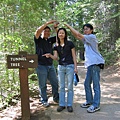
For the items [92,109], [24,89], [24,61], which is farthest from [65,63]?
[92,109]

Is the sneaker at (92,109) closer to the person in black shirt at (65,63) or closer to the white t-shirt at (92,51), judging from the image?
the person in black shirt at (65,63)

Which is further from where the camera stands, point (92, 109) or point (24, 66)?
point (92, 109)

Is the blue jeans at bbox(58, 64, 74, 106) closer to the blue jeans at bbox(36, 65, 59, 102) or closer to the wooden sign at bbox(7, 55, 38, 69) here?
the blue jeans at bbox(36, 65, 59, 102)

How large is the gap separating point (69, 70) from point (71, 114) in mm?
872

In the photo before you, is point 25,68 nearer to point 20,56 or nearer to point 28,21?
point 20,56

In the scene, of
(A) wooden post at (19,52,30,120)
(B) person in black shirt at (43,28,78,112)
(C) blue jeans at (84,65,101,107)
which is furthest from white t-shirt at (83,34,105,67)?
(A) wooden post at (19,52,30,120)

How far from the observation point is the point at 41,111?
432 cm

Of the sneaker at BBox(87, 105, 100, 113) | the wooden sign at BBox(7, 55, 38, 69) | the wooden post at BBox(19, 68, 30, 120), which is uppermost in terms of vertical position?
the wooden sign at BBox(7, 55, 38, 69)

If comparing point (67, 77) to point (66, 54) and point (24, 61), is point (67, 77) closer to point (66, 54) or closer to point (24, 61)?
point (66, 54)

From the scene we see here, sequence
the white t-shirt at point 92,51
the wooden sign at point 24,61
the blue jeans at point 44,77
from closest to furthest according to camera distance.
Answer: the wooden sign at point 24,61 < the white t-shirt at point 92,51 < the blue jeans at point 44,77

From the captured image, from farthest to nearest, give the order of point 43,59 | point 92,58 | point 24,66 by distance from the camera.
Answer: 1. point 43,59
2. point 92,58
3. point 24,66

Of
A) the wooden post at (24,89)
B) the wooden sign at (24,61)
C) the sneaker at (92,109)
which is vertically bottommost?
the sneaker at (92,109)

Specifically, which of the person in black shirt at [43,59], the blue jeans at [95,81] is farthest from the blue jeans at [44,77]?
the blue jeans at [95,81]

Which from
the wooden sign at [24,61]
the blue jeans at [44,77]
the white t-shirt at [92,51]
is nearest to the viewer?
the wooden sign at [24,61]
